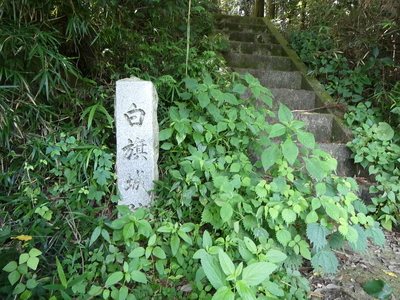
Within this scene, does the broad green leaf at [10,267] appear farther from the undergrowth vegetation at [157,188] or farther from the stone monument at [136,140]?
the stone monument at [136,140]

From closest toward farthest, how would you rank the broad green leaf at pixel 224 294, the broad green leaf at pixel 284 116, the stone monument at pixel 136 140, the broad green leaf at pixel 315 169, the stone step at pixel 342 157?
the broad green leaf at pixel 224 294 < the broad green leaf at pixel 315 169 < the broad green leaf at pixel 284 116 < the stone monument at pixel 136 140 < the stone step at pixel 342 157

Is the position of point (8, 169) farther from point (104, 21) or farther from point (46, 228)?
point (104, 21)

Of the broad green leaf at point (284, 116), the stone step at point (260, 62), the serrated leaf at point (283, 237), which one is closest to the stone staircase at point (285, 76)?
the stone step at point (260, 62)

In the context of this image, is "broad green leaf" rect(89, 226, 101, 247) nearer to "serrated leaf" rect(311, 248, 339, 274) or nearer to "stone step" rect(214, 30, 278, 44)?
"serrated leaf" rect(311, 248, 339, 274)

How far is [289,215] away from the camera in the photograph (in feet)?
6.03

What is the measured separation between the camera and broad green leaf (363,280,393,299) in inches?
74.4

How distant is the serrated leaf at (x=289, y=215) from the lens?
1.82 meters

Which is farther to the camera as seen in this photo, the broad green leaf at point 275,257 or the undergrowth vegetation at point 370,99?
the undergrowth vegetation at point 370,99

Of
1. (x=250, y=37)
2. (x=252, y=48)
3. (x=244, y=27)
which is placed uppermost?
(x=244, y=27)

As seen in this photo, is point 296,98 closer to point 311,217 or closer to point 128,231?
point 311,217

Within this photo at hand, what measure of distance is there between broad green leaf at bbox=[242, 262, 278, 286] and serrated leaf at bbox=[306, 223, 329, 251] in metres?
0.61

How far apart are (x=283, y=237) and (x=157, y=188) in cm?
122

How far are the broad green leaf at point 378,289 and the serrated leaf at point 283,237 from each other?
0.71m

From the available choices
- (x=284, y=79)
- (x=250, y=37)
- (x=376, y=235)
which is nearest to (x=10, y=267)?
(x=376, y=235)
